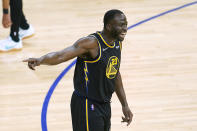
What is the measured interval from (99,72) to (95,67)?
5 cm

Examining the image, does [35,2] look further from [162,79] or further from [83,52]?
[83,52]

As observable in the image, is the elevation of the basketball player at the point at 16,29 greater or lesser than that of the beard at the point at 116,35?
lesser

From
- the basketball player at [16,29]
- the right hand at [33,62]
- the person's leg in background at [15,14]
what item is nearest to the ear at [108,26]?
the right hand at [33,62]

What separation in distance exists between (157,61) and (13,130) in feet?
7.43

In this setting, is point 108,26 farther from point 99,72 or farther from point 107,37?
point 99,72

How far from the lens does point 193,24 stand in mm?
6637

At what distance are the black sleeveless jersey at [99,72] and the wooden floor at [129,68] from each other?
132cm

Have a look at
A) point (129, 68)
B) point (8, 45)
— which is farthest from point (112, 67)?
point (8, 45)

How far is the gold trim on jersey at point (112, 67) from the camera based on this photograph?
288cm

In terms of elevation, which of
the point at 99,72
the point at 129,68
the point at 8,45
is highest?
the point at 99,72

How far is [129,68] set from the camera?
5391 millimetres

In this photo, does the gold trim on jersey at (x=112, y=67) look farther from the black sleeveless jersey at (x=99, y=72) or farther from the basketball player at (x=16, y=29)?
the basketball player at (x=16, y=29)

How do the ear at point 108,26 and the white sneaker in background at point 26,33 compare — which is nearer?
the ear at point 108,26

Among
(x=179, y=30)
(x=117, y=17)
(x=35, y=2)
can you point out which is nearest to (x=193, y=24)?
(x=179, y=30)
